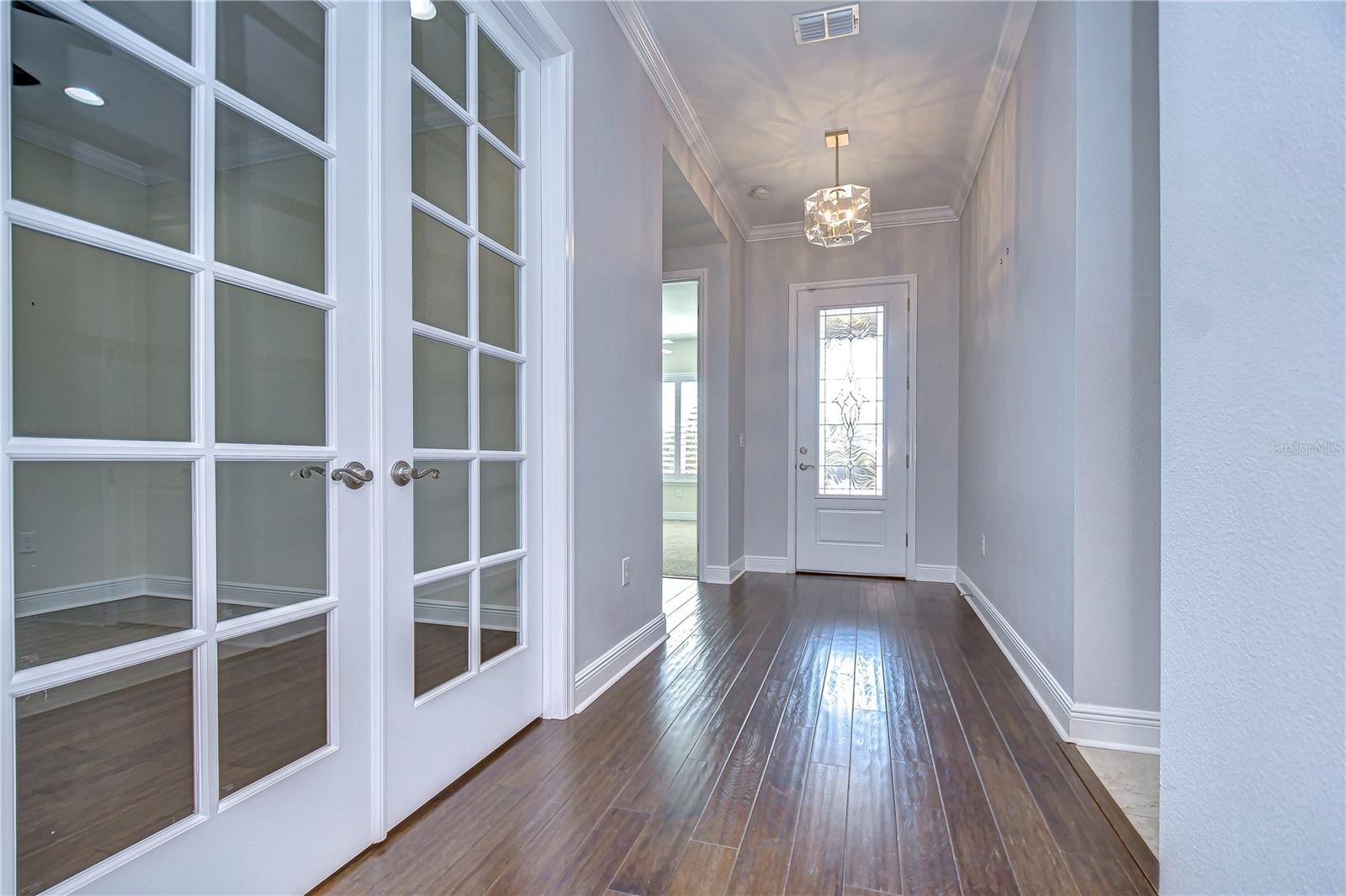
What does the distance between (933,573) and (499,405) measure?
3.69 meters

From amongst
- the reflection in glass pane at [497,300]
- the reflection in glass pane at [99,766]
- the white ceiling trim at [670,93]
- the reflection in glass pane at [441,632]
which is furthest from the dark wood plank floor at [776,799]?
the white ceiling trim at [670,93]

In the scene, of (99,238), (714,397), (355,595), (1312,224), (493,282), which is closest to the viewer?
(1312,224)

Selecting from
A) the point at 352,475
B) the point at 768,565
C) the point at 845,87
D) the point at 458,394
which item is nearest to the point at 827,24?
the point at 845,87

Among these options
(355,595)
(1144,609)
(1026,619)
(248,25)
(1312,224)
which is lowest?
(1026,619)

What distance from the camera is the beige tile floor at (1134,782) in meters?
1.58

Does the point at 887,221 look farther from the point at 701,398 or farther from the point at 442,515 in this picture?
the point at 442,515

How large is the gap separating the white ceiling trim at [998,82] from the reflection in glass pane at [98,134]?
2.88 metres

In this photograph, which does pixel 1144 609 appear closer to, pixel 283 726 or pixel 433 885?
pixel 433 885

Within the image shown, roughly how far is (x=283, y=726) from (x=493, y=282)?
128cm

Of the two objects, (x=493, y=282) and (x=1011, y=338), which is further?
(x=1011, y=338)

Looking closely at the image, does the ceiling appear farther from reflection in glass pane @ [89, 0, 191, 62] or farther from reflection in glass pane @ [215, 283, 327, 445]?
reflection in glass pane @ [215, 283, 327, 445]

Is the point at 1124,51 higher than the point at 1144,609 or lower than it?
higher

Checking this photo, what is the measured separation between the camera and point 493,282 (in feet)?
6.48

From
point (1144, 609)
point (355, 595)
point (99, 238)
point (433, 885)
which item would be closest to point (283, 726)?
point (355, 595)
